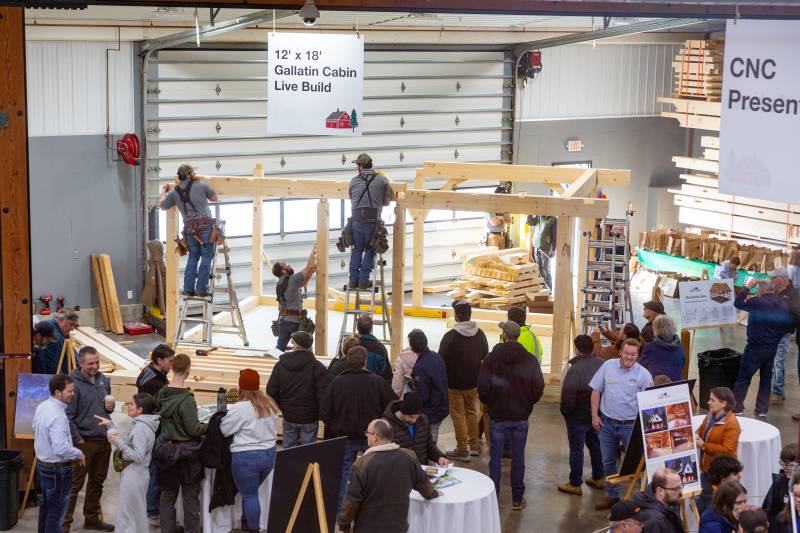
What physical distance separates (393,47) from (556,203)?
7.55 metres

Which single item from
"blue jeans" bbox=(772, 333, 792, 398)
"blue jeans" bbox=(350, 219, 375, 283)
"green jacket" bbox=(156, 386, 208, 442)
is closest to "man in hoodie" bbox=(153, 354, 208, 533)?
"green jacket" bbox=(156, 386, 208, 442)

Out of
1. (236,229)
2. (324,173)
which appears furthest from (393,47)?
(236,229)

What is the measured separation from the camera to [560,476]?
11.1 meters

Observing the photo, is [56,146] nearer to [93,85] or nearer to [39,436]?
[93,85]

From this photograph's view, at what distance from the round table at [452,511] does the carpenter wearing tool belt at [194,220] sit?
5840 millimetres

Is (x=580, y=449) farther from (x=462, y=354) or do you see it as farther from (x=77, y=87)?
(x=77, y=87)

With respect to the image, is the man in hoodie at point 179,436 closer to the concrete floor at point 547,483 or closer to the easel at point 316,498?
the concrete floor at point 547,483

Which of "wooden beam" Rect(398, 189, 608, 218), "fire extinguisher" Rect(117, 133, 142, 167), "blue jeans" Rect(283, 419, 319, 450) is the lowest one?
"blue jeans" Rect(283, 419, 319, 450)

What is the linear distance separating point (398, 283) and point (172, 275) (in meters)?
2.84

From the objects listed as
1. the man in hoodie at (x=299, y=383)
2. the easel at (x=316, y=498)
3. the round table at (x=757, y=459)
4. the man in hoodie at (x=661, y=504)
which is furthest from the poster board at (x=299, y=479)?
the round table at (x=757, y=459)

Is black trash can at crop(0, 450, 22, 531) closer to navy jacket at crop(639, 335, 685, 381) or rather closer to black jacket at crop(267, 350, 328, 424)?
black jacket at crop(267, 350, 328, 424)

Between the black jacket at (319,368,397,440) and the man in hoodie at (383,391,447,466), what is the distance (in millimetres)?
569

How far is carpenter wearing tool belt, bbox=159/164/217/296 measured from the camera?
1313 cm

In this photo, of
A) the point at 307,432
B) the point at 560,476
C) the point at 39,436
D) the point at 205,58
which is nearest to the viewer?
the point at 39,436
